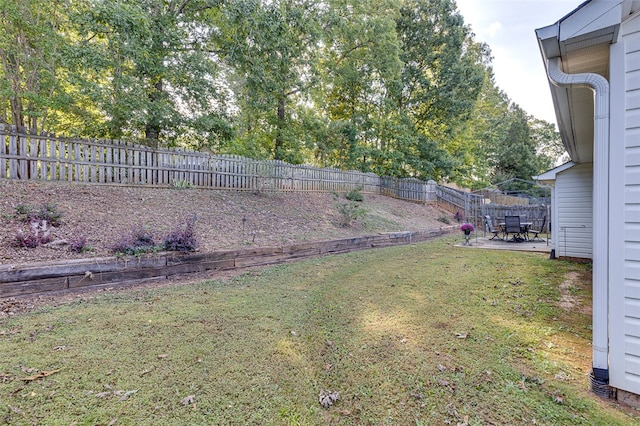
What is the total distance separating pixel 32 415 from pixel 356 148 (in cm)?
1451

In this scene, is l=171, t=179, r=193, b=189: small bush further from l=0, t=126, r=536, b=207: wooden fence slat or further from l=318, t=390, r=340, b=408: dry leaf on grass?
l=318, t=390, r=340, b=408: dry leaf on grass

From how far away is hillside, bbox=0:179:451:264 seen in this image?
4.46 m

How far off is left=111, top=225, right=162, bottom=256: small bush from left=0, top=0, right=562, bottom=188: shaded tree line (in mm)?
4269

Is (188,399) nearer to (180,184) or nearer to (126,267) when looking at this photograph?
(126,267)

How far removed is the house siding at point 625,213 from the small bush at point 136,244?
5.33 meters

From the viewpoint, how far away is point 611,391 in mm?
2131

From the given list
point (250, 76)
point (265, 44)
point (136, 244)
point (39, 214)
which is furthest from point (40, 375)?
point (265, 44)

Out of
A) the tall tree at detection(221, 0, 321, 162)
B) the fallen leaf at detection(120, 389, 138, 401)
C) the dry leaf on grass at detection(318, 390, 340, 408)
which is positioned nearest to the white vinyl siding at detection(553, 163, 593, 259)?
the dry leaf on grass at detection(318, 390, 340, 408)

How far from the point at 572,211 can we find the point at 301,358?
7.53 m

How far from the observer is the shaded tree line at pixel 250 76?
705 cm

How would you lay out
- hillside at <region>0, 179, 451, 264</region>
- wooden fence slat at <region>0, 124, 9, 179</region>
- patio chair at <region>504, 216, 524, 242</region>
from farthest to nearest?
patio chair at <region>504, 216, 524, 242</region> < wooden fence slat at <region>0, 124, 9, 179</region> < hillside at <region>0, 179, 451, 264</region>

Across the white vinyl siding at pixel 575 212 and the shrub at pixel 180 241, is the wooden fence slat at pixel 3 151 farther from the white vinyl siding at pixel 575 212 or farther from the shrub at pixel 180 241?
the white vinyl siding at pixel 575 212

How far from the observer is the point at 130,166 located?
288 inches

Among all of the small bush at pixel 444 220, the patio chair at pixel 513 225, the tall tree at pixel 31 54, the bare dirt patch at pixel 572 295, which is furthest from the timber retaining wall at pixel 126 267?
the small bush at pixel 444 220
